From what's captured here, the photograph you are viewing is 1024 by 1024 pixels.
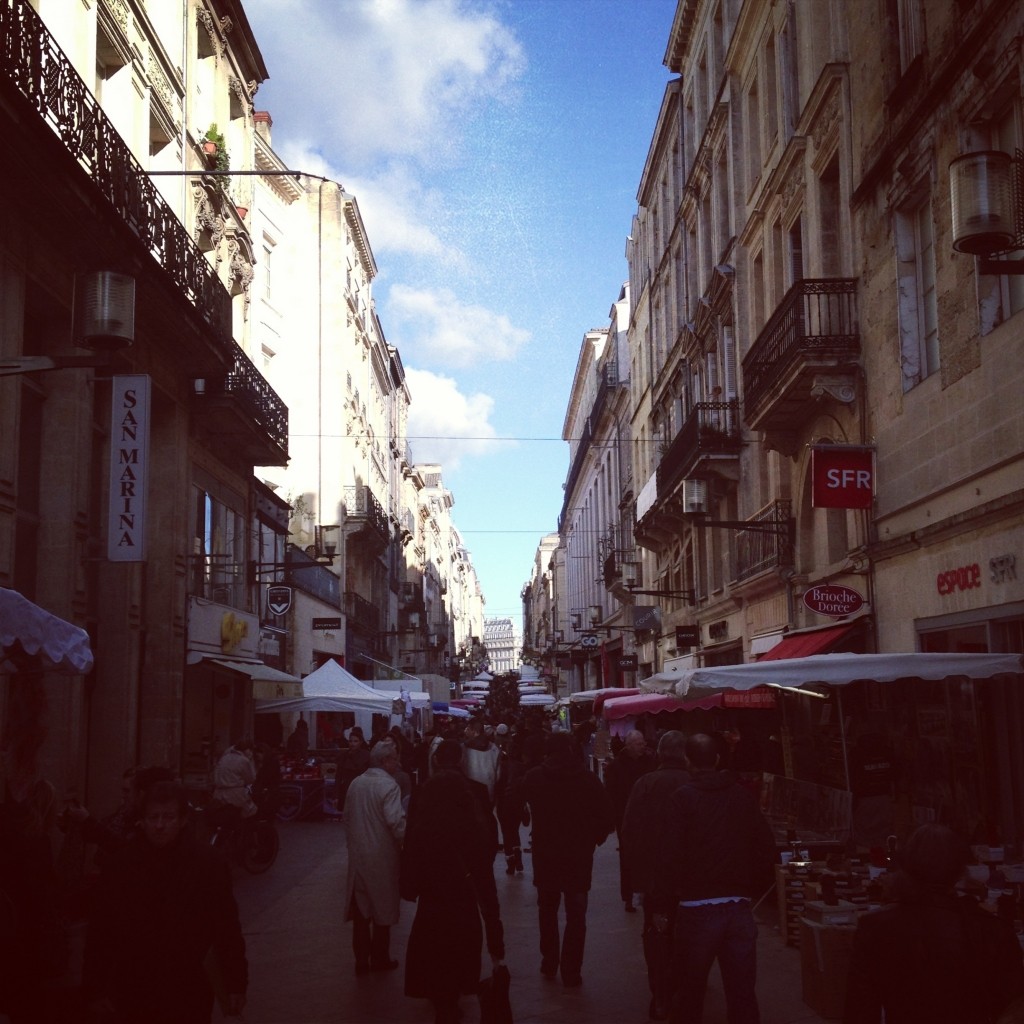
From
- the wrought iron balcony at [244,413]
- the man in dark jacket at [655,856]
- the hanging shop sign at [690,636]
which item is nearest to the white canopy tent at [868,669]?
the man in dark jacket at [655,856]

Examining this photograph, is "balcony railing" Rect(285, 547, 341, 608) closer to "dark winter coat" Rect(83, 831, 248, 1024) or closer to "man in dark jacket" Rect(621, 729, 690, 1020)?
"man in dark jacket" Rect(621, 729, 690, 1020)

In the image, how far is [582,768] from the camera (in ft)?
30.9

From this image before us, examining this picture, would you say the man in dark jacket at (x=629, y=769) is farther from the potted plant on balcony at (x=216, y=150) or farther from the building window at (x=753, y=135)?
the building window at (x=753, y=135)

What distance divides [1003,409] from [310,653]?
27384mm

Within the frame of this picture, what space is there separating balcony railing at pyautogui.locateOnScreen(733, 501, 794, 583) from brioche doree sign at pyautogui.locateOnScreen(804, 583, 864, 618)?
15.4ft

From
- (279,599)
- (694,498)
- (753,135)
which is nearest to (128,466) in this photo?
(279,599)

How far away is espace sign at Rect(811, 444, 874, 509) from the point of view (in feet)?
54.1

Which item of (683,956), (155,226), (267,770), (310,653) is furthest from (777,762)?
(310,653)

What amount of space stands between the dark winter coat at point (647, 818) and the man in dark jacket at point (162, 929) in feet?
10.3

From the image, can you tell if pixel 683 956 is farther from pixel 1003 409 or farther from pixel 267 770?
pixel 267 770

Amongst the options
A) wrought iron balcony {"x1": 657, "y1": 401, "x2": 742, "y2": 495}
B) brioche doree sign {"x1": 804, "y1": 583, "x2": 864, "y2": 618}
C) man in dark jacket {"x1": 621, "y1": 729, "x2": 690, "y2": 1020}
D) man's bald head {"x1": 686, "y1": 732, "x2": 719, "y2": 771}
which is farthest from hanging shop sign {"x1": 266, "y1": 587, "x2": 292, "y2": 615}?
man's bald head {"x1": 686, "y1": 732, "x2": 719, "y2": 771}

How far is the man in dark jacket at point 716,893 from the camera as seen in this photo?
252 inches

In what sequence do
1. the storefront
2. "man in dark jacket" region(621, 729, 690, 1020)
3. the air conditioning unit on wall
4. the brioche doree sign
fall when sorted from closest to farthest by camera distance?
"man in dark jacket" region(621, 729, 690, 1020)
the brioche doree sign
the storefront
the air conditioning unit on wall

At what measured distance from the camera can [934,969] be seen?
13.0 feet
